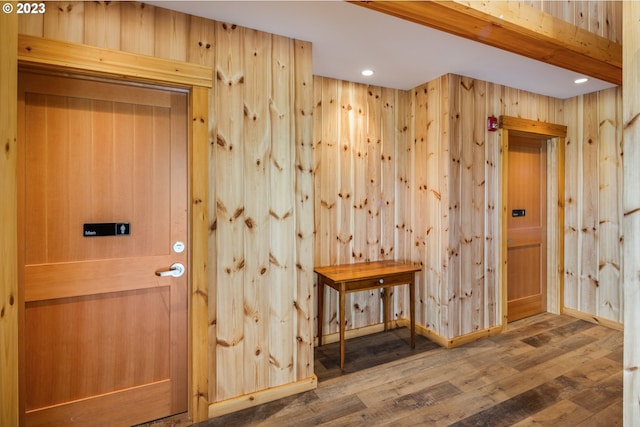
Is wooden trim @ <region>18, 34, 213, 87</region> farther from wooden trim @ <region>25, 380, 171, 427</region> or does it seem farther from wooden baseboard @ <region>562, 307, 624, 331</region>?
wooden baseboard @ <region>562, 307, 624, 331</region>

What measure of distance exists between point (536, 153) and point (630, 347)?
3279 mm

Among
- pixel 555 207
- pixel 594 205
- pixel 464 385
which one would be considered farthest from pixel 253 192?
pixel 594 205

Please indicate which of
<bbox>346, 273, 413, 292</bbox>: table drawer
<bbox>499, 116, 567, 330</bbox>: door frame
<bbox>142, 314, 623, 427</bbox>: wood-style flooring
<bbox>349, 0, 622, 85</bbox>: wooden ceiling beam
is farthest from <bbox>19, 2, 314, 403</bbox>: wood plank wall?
<bbox>499, 116, 567, 330</bbox>: door frame

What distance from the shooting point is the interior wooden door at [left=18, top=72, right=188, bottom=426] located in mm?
1683

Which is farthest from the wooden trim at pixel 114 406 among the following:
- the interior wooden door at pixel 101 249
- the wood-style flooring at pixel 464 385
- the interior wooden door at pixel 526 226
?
the interior wooden door at pixel 526 226

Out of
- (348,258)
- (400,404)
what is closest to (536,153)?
(348,258)

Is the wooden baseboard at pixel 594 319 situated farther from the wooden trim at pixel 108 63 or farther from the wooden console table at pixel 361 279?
the wooden trim at pixel 108 63

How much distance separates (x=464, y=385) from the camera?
90.5 inches

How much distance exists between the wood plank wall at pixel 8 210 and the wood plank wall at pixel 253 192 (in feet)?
3.18

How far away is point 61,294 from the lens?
172cm

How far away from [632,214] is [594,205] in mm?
3111

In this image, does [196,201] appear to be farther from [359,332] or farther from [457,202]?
[457,202]

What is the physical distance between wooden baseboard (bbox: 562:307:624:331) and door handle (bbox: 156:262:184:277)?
420 cm

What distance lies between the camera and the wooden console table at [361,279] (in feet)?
8.37
